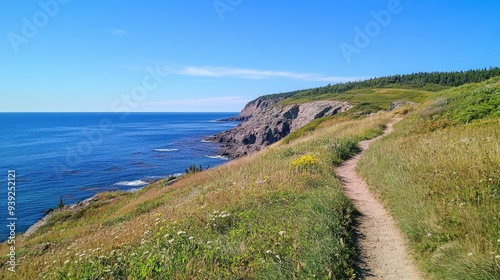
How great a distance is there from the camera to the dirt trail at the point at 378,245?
5500 mm

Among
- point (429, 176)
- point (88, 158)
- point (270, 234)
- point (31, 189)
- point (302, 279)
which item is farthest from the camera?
point (88, 158)

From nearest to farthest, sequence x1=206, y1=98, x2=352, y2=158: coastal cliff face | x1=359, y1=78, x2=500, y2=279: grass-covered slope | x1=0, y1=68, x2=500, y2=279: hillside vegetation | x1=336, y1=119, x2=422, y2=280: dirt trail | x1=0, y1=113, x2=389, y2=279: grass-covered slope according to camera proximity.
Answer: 1. x1=359, y1=78, x2=500, y2=279: grass-covered slope
2. x1=0, y1=68, x2=500, y2=279: hillside vegetation
3. x1=0, y1=113, x2=389, y2=279: grass-covered slope
4. x1=336, y1=119, x2=422, y2=280: dirt trail
5. x1=206, y1=98, x2=352, y2=158: coastal cliff face

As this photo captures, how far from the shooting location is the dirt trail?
5.50 meters

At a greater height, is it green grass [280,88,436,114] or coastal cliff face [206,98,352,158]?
green grass [280,88,436,114]

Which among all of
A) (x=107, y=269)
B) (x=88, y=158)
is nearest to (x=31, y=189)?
(x=88, y=158)

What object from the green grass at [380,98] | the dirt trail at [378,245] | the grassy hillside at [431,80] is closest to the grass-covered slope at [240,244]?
the dirt trail at [378,245]

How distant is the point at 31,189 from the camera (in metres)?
44.5

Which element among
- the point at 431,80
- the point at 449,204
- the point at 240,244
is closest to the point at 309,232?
the point at 240,244

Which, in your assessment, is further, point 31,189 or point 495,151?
point 31,189

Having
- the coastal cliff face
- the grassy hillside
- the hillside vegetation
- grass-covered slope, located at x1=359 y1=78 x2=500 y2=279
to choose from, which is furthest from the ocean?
the grassy hillside

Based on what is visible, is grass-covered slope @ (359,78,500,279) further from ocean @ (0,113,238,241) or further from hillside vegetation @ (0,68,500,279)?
ocean @ (0,113,238,241)

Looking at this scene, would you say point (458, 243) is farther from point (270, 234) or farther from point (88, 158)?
point (88, 158)

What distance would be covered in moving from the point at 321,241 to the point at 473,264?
2.38 meters

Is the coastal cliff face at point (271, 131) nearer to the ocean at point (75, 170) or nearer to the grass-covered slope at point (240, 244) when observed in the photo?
the ocean at point (75, 170)
